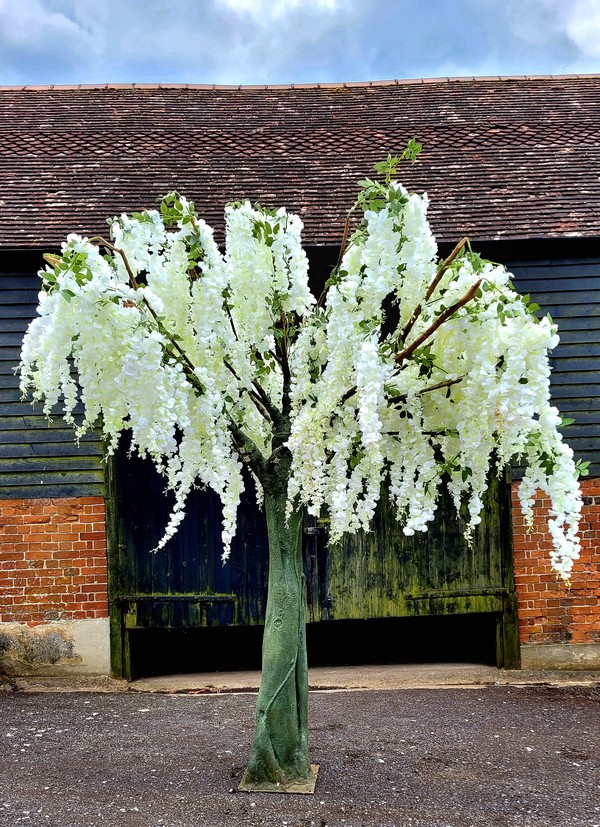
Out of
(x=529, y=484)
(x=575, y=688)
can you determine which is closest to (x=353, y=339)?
(x=529, y=484)

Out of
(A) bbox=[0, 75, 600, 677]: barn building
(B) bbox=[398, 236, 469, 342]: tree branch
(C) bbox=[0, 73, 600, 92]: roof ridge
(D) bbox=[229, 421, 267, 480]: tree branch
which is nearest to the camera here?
(B) bbox=[398, 236, 469, 342]: tree branch

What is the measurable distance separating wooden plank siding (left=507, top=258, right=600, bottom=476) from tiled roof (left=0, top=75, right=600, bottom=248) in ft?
1.24

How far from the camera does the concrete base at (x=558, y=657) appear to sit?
24.2ft

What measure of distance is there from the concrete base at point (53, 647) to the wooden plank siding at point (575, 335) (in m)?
4.89

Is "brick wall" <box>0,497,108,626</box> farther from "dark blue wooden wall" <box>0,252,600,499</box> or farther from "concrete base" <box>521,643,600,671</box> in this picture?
"concrete base" <box>521,643,600,671</box>

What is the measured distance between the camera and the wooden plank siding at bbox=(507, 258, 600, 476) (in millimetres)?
7355

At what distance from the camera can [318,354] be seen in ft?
13.6

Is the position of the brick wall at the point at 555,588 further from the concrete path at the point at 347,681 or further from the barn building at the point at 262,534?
the concrete path at the point at 347,681

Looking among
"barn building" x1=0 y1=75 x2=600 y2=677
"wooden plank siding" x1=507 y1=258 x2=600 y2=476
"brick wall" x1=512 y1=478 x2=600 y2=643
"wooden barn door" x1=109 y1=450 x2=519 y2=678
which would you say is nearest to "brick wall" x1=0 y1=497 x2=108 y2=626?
"barn building" x1=0 y1=75 x2=600 y2=677

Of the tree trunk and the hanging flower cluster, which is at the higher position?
the hanging flower cluster

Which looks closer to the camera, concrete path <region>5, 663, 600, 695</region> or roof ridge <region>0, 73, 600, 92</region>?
concrete path <region>5, 663, 600, 695</region>

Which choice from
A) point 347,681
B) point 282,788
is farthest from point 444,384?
point 347,681

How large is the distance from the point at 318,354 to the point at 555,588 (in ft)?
14.7

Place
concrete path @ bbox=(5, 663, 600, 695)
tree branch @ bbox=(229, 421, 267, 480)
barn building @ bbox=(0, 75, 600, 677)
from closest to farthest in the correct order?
tree branch @ bbox=(229, 421, 267, 480)
concrete path @ bbox=(5, 663, 600, 695)
barn building @ bbox=(0, 75, 600, 677)
